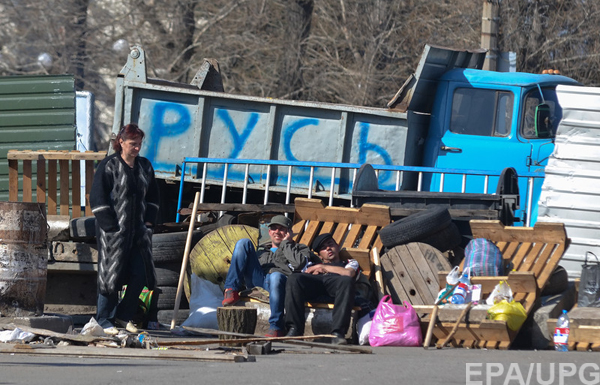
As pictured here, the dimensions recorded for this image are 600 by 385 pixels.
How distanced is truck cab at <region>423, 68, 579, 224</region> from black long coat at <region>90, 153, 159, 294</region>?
4164 millimetres

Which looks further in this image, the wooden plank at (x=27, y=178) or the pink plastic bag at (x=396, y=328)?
the wooden plank at (x=27, y=178)

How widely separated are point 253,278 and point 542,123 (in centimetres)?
438

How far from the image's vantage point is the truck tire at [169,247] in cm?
985

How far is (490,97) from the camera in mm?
11523

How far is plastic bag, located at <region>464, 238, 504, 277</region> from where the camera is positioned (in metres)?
8.56

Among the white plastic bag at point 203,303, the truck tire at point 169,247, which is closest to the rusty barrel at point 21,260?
the white plastic bag at point 203,303

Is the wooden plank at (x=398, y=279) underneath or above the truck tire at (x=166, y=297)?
above

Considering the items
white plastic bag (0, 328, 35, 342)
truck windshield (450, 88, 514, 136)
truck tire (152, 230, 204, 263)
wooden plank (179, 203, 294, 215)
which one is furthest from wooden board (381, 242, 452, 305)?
white plastic bag (0, 328, 35, 342)

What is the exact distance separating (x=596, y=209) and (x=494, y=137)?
193 cm

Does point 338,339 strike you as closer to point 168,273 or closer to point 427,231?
point 427,231

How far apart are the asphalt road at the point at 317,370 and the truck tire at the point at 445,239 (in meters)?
2.01

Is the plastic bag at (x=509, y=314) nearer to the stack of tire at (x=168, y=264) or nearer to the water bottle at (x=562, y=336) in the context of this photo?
the water bottle at (x=562, y=336)

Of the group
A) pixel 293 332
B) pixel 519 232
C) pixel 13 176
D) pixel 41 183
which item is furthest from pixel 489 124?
pixel 13 176

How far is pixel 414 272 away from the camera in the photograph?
8883 millimetres
